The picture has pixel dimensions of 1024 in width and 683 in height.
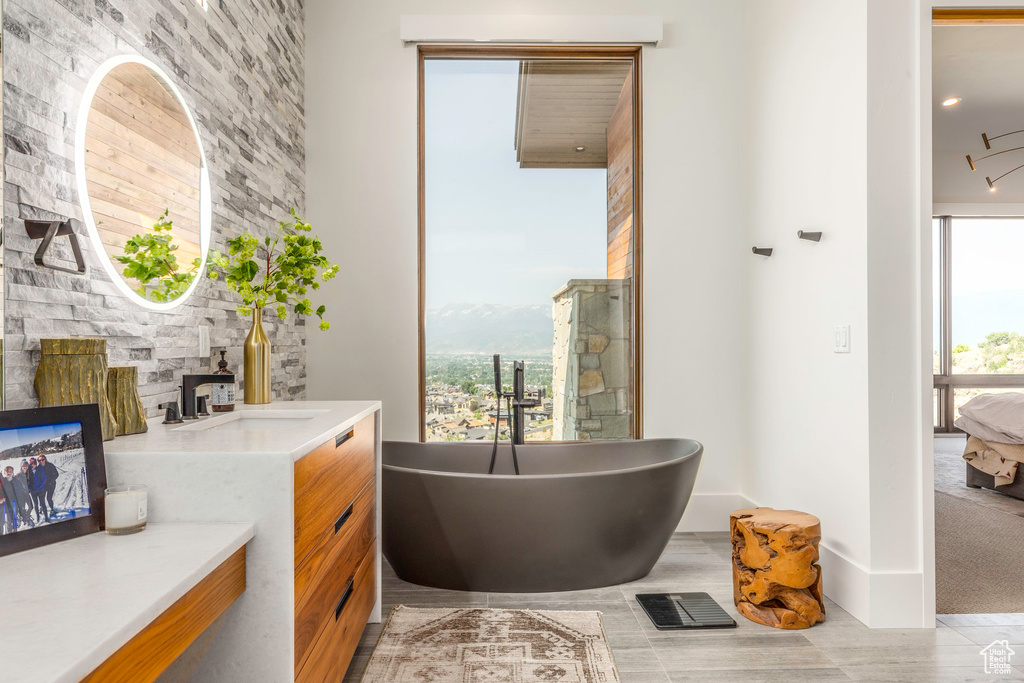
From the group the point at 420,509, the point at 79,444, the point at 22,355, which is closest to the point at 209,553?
the point at 79,444

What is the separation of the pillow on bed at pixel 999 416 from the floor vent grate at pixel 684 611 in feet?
9.56

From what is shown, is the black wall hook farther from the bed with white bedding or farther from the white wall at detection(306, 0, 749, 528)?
the bed with white bedding

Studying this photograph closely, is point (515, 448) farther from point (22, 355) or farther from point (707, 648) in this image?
point (22, 355)

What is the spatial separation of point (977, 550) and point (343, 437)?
324cm

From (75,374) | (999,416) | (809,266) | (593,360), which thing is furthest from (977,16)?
(75,374)

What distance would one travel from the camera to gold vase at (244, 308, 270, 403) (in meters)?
2.34

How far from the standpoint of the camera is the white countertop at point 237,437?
1297mm

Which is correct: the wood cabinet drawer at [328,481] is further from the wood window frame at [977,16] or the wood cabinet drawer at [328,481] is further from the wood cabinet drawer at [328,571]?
the wood window frame at [977,16]

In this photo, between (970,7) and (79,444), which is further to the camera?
(970,7)

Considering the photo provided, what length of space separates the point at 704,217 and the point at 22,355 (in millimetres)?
3170

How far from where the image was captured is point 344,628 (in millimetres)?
1790

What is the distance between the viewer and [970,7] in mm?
2344

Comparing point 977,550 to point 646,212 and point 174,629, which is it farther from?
point 174,629

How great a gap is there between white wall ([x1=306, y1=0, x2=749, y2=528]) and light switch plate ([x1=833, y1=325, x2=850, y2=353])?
981 mm
